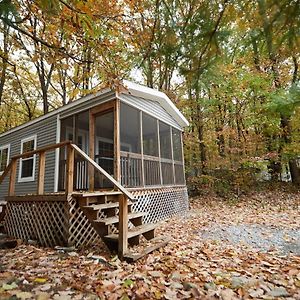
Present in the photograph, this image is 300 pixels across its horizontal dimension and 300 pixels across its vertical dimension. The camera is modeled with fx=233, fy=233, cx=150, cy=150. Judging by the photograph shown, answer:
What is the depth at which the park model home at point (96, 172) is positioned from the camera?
445 centimetres

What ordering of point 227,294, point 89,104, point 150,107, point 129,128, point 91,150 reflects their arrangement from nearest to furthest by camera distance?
point 227,294
point 91,150
point 89,104
point 150,107
point 129,128

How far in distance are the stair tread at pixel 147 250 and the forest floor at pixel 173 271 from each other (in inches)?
3.4

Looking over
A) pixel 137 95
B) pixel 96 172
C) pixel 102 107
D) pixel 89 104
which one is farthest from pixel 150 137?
pixel 102 107

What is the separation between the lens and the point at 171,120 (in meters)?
10.8

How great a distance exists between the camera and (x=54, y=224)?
15.2 ft

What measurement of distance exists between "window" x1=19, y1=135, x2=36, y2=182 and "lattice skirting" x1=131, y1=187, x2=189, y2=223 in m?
5.09

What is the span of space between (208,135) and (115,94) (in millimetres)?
9695

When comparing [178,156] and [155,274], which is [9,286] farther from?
[178,156]

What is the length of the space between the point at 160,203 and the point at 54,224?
427 cm

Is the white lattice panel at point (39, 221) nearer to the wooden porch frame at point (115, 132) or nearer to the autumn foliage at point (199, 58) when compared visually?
the wooden porch frame at point (115, 132)

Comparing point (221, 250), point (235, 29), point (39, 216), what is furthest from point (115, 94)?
point (221, 250)

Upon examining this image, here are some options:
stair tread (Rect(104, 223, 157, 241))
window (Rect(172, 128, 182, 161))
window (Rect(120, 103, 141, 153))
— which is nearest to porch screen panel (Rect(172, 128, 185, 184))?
window (Rect(172, 128, 182, 161))

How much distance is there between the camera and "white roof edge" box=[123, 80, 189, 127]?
7206 mm

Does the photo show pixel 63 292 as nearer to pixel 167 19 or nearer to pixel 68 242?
pixel 68 242
